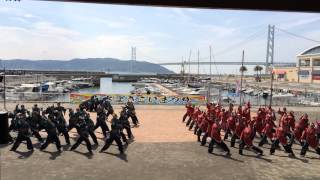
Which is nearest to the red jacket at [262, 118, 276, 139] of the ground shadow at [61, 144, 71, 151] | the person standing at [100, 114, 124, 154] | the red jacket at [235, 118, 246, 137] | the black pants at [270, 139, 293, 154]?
the black pants at [270, 139, 293, 154]

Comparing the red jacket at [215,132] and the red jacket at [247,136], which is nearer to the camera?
the red jacket at [215,132]

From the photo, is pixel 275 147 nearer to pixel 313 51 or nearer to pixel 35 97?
pixel 35 97

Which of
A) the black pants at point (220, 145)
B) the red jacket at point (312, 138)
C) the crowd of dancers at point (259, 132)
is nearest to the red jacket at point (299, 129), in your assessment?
the crowd of dancers at point (259, 132)

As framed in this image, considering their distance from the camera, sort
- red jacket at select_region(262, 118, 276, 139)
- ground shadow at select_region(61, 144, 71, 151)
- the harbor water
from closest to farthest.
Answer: ground shadow at select_region(61, 144, 71, 151), red jacket at select_region(262, 118, 276, 139), the harbor water

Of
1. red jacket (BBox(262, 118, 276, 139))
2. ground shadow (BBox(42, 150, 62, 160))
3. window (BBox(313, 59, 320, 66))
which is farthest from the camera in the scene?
window (BBox(313, 59, 320, 66))

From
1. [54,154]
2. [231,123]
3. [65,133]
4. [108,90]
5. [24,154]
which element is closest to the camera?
[24,154]

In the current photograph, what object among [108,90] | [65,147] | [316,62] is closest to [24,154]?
[65,147]

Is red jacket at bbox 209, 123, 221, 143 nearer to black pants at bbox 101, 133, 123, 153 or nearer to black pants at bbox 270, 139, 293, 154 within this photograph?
black pants at bbox 270, 139, 293, 154

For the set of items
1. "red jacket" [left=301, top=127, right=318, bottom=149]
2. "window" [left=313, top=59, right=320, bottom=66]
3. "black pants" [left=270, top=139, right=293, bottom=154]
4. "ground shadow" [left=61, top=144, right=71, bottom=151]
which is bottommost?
"ground shadow" [left=61, top=144, right=71, bottom=151]

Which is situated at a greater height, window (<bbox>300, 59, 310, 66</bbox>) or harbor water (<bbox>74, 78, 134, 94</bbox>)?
window (<bbox>300, 59, 310, 66</bbox>)

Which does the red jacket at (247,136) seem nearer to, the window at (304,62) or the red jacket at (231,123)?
the red jacket at (231,123)

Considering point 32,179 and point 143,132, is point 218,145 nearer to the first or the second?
point 143,132

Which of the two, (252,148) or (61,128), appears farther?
(61,128)

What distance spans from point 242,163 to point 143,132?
8.56m
